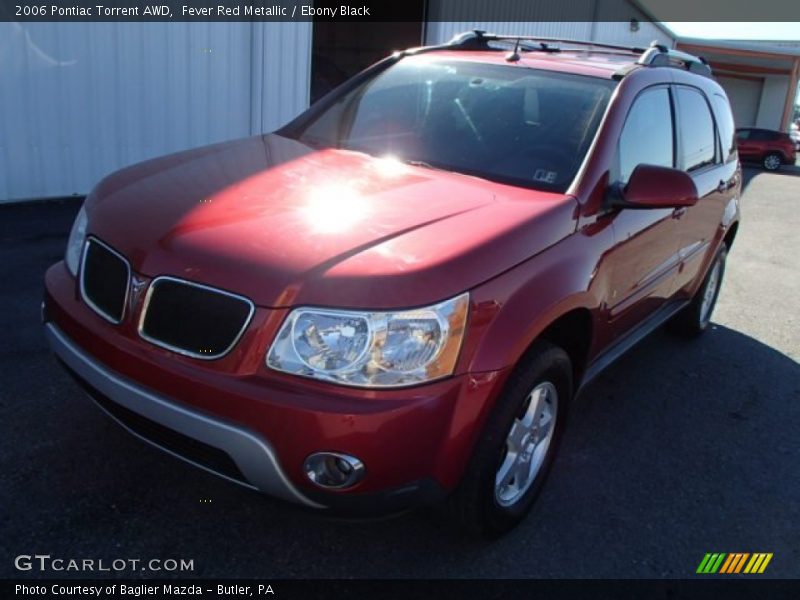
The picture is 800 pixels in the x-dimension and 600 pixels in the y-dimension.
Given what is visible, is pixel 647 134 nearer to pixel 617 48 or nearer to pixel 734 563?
pixel 617 48

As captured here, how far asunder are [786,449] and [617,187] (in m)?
1.81

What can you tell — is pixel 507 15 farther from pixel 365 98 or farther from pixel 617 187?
pixel 617 187

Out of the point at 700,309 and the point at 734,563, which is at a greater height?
the point at 700,309

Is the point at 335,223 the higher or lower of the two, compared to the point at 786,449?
higher

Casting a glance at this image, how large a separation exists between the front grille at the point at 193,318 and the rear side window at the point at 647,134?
188cm

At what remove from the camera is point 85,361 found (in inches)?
101

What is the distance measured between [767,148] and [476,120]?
85.5 ft

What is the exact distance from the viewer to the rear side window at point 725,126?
4.96 metres

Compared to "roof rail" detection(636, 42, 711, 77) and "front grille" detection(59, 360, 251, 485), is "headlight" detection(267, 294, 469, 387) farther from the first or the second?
"roof rail" detection(636, 42, 711, 77)

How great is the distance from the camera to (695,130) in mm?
4383

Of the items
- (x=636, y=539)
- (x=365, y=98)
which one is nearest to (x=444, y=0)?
(x=365, y=98)

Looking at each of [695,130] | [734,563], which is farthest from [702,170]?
[734,563]

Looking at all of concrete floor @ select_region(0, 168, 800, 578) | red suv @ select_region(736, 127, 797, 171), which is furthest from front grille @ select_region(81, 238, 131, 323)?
red suv @ select_region(736, 127, 797, 171)

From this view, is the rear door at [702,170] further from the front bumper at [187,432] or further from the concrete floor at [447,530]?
the front bumper at [187,432]
